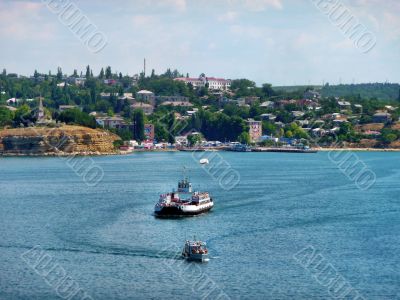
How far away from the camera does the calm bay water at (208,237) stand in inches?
1248

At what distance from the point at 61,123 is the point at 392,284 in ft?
281

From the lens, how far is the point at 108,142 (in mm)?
113438

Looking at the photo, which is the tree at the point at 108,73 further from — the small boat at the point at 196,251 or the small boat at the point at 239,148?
the small boat at the point at 196,251

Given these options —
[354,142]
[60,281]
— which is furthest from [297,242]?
[354,142]

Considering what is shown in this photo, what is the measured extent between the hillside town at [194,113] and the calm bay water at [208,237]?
189 feet

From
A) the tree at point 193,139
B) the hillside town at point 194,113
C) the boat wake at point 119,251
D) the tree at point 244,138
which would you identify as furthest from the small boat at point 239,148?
the boat wake at point 119,251

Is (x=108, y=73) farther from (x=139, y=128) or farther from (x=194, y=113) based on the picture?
(x=139, y=128)

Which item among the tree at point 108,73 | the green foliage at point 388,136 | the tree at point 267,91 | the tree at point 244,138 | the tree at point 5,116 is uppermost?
the tree at point 108,73

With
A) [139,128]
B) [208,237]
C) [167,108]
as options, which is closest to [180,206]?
[208,237]

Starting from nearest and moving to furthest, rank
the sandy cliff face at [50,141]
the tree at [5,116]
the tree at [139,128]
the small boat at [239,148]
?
the sandy cliff face at [50,141] < the tree at [5,116] < the small boat at [239,148] < the tree at [139,128]

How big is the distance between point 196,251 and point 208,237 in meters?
5.21

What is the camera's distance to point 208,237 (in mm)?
40594

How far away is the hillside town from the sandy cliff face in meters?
4.60

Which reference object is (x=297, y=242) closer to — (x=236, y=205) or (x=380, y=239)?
(x=380, y=239)
